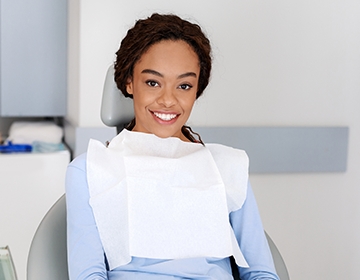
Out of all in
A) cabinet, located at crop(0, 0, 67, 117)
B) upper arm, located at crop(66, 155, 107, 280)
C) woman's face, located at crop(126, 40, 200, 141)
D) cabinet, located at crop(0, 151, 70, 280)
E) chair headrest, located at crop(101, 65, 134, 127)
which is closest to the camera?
upper arm, located at crop(66, 155, 107, 280)

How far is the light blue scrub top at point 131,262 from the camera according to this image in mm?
1240

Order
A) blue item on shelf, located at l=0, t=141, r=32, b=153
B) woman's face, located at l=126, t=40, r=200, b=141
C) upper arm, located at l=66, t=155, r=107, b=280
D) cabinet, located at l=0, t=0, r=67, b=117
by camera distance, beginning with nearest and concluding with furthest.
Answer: upper arm, located at l=66, t=155, r=107, b=280, woman's face, located at l=126, t=40, r=200, b=141, blue item on shelf, located at l=0, t=141, r=32, b=153, cabinet, located at l=0, t=0, r=67, b=117

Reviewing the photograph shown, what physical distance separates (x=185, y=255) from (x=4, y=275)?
0.39 meters

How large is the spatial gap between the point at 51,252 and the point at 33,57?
1461 millimetres

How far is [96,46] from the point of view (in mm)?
2170

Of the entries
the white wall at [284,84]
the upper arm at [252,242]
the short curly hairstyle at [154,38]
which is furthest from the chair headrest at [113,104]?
the white wall at [284,84]

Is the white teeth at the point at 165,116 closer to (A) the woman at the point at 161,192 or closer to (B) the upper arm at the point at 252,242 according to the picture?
(A) the woman at the point at 161,192

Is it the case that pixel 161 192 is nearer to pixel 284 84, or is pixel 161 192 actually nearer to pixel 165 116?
pixel 165 116

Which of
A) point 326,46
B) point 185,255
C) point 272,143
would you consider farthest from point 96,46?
point 185,255

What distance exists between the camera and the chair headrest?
5.02ft

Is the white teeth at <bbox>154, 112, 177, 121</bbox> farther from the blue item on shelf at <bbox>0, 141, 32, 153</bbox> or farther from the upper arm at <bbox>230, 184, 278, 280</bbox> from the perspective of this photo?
the blue item on shelf at <bbox>0, 141, 32, 153</bbox>

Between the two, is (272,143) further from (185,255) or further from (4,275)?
(4,275)

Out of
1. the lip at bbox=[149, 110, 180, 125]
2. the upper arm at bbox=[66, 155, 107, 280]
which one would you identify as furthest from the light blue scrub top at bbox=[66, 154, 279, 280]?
the lip at bbox=[149, 110, 180, 125]

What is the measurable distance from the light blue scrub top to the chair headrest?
234 mm
